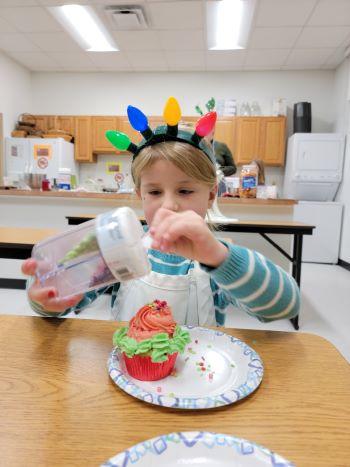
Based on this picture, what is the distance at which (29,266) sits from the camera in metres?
0.53

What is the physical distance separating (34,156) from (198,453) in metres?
5.61

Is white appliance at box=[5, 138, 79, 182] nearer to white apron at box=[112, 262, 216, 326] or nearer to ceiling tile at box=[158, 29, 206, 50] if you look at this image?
ceiling tile at box=[158, 29, 206, 50]

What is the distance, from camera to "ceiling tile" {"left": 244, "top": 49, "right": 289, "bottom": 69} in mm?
4730

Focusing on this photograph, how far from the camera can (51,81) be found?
5.93 m

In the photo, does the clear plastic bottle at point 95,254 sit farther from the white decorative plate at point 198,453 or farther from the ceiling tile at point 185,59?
the ceiling tile at point 185,59

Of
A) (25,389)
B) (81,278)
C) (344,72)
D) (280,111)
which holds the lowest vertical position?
(25,389)

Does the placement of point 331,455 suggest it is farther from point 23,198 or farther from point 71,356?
point 23,198

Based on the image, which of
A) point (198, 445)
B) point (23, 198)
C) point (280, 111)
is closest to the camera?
point (198, 445)

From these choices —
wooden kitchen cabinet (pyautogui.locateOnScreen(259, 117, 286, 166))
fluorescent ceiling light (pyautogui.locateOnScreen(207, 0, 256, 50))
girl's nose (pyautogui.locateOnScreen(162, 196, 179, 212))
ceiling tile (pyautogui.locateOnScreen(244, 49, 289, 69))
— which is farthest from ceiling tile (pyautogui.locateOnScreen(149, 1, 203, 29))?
girl's nose (pyautogui.locateOnScreen(162, 196, 179, 212))

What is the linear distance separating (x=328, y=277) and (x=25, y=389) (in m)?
4.11

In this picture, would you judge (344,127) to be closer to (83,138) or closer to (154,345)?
(83,138)

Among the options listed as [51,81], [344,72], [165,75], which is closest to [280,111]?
[344,72]

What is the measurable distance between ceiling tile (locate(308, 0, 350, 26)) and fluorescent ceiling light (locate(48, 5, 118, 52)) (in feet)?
8.09

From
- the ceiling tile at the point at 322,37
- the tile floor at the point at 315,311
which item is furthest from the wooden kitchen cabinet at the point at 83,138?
the ceiling tile at the point at 322,37
